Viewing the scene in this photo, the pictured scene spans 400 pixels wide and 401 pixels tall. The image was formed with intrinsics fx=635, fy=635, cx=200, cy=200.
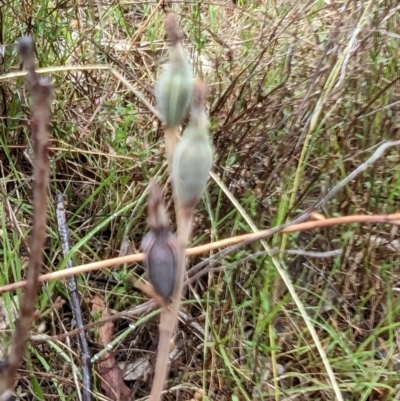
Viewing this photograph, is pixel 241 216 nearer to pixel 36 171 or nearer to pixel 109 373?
pixel 109 373

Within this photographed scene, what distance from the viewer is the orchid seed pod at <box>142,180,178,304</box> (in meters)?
0.36

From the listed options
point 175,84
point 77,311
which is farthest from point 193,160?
point 77,311

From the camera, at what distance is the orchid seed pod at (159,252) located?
1.17 ft

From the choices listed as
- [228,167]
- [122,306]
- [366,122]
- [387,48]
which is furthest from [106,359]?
[387,48]

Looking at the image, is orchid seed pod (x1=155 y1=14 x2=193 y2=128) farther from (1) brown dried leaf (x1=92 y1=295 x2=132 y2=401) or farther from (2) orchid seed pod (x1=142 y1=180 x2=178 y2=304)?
(1) brown dried leaf (x1=92 y1=295 x2=132 y2=401)

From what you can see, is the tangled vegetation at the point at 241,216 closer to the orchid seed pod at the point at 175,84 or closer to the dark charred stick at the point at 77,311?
the dark charred stick at the point at 77,311

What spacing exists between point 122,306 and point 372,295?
1.58 ft

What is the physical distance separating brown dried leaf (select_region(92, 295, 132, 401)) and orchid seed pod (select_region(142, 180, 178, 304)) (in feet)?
2.43

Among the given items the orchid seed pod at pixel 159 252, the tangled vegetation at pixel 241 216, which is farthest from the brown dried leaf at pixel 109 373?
the orchid seed pod at pixel 159 252

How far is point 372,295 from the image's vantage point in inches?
48.2

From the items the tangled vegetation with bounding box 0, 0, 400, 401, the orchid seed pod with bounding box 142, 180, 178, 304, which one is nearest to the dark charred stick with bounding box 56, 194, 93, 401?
the tangled vegetation with bounding box 0, 0, 400, 401

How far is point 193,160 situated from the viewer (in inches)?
13.6

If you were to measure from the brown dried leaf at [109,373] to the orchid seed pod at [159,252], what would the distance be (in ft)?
2.43

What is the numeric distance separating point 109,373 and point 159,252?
801 mm
